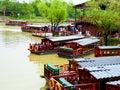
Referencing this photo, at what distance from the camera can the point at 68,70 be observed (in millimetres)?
19203

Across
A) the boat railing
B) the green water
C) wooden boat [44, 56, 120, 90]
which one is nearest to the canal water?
the green water

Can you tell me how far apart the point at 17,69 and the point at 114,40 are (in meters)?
15.2

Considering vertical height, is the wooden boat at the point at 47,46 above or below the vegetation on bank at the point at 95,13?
below

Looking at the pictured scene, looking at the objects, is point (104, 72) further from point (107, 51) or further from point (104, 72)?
point (107, 51)

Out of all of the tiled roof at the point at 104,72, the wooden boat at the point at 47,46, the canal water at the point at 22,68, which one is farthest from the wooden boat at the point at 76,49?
the tiled roof at the point at 104,72

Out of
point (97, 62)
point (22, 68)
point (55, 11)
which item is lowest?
point (22, 68)

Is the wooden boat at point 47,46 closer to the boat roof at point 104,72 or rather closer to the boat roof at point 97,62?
the boat roof at point 97,62

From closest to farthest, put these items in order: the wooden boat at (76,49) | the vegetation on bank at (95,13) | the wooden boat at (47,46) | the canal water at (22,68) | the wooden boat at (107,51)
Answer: the canal water at (22,68) → the wooden boat at (107,51) → the wooden boat at (76,49) → the wooden boat at (47,46) → the vegetation on bank at (95,13)

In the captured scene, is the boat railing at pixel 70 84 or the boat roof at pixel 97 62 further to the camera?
the boat roof at pixel 97 62

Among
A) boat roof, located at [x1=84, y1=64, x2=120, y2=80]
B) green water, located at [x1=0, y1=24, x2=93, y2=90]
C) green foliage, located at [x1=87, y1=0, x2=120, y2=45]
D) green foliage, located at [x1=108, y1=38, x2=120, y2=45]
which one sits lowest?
green water, located at [x1=0, y1=24, x2=93, y2=90]

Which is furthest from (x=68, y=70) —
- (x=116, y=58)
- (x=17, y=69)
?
(x=17, y=69)

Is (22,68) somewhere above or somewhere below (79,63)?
below

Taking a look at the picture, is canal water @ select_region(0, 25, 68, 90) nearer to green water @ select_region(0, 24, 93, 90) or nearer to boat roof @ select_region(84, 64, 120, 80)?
green water @ select_region(0, 24, 93, 90)

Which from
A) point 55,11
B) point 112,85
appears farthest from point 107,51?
point 55,11
